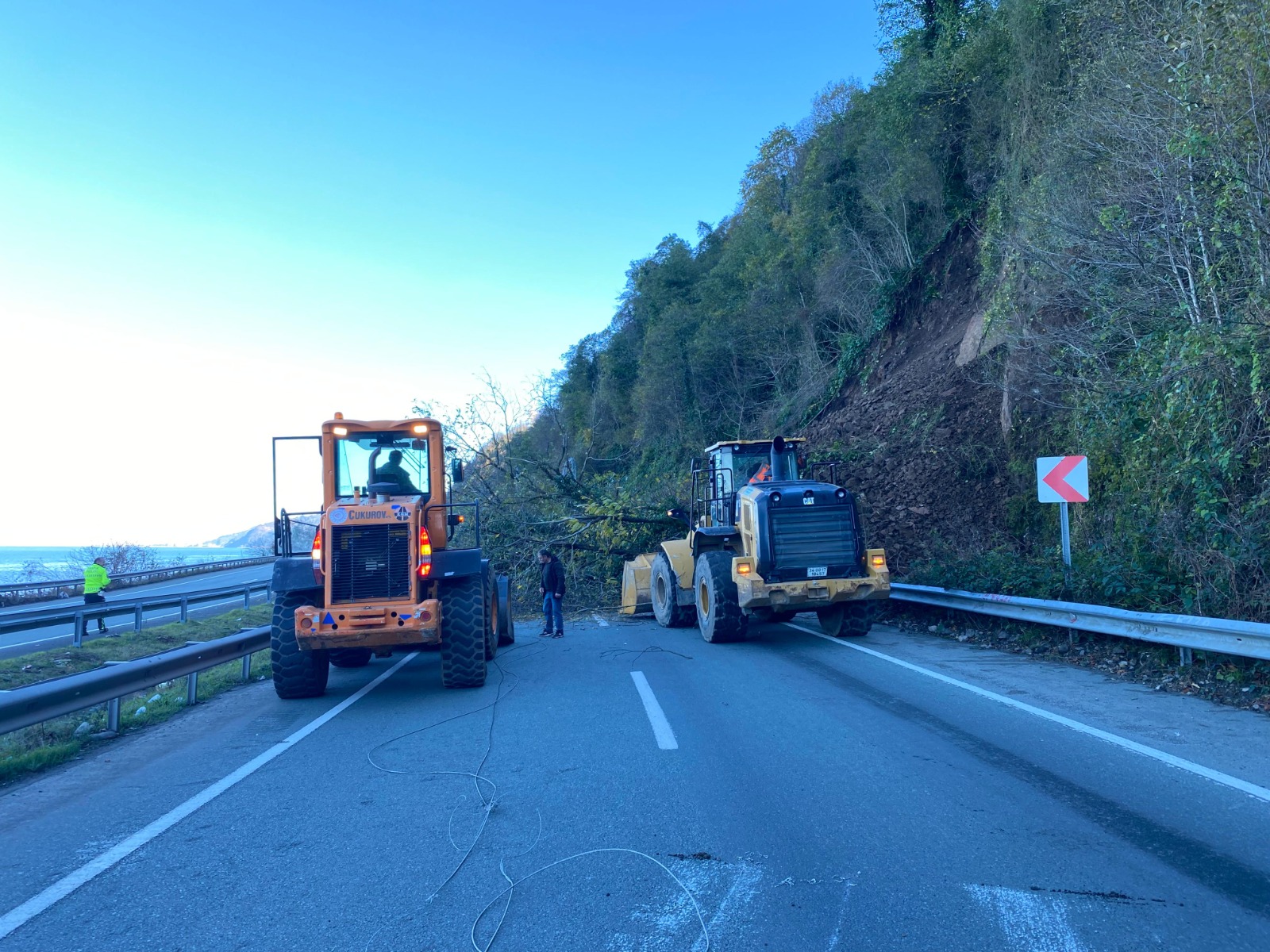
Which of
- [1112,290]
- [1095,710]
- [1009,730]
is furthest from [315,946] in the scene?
[1112,290]

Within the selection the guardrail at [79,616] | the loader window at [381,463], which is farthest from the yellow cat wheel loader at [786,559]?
the guardrail at [79,616]

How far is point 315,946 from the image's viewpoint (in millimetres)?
3744

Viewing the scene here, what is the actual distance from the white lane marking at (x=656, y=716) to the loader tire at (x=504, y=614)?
3607 mm

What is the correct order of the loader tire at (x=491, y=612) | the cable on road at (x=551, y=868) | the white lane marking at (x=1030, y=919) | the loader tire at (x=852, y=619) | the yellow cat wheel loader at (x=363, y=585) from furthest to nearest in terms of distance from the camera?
the loader tire at (x=852, y=619) → the loader tire at (x=491, y=612) → the yellow cat wheel loader at (x=363, y=585) → the cable on road at (x=551, y=868) → the white lane marking at (x=1030, y=919)

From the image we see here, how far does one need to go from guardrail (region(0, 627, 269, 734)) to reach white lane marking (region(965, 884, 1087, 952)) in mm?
6687

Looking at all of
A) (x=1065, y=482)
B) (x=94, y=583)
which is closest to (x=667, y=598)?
(x=1065, y=482)

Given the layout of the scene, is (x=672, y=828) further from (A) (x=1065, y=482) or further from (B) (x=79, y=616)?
(B) (x=79, y=616)

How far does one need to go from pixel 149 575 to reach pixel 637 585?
33146 mm

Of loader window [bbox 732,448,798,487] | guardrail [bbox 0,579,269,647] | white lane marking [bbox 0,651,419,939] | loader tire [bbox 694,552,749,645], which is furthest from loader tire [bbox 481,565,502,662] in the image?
guardrail [bbox 0,579,269,647]

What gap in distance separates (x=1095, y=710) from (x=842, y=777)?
3.14 metres

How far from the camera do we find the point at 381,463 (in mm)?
10617

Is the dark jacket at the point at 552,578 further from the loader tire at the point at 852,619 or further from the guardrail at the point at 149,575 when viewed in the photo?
the guardrail at the point at 149,575

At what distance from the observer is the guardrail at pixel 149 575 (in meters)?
28.5

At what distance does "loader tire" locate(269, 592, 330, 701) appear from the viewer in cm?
934
